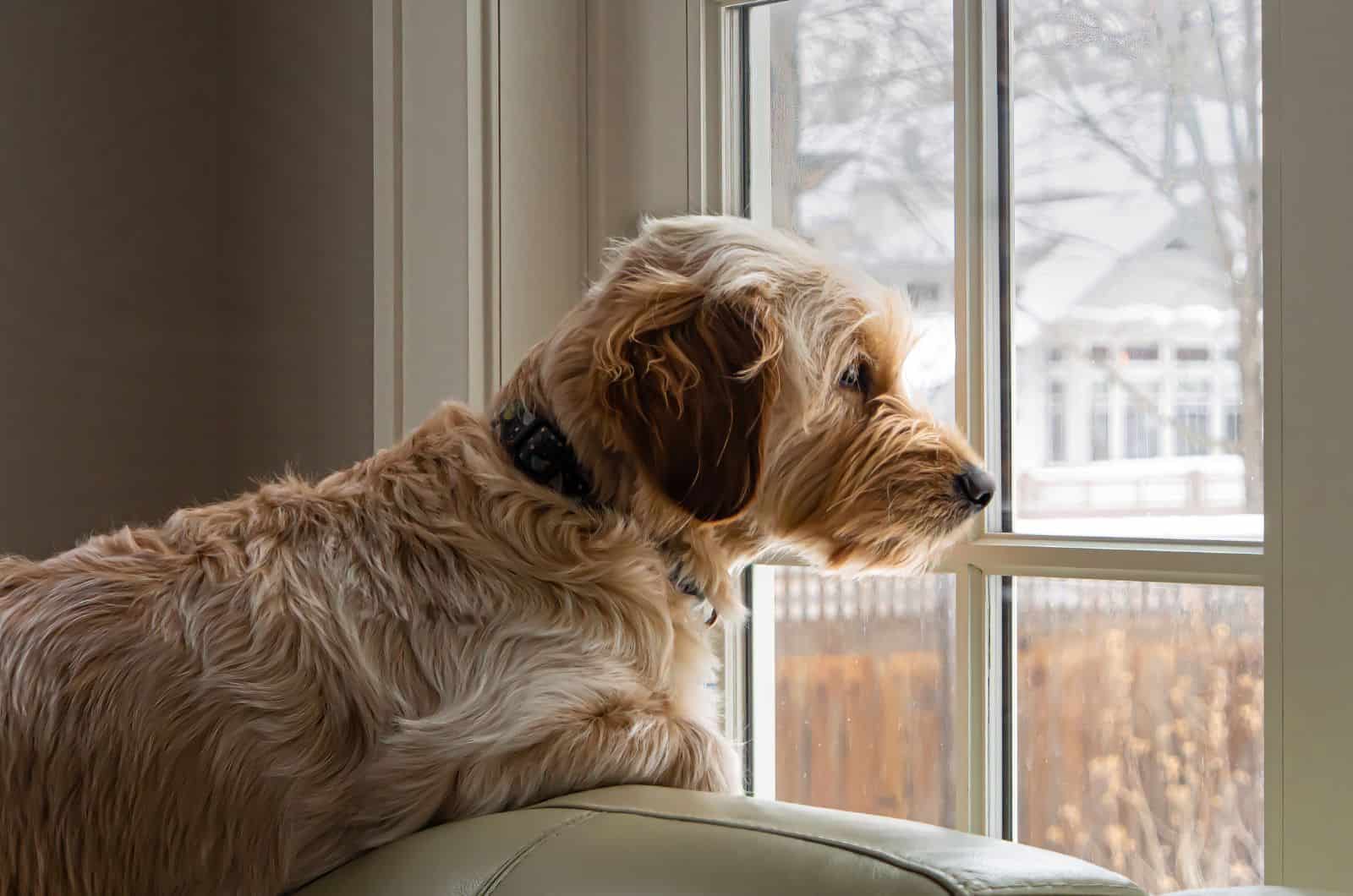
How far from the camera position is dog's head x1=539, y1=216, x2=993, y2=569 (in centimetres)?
106

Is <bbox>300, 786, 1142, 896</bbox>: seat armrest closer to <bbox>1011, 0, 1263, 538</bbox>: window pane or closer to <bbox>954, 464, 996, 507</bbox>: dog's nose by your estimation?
<bbox>954, 464, 996, 507</bbox>: dog's nose

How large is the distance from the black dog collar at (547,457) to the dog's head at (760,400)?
22 millimetres

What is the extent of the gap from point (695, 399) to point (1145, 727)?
634mm

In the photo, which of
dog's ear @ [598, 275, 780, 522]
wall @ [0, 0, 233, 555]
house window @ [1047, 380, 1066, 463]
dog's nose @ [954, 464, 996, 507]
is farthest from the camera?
wall @ [0, 0, 233, 555]

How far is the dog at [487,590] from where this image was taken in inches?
36.4

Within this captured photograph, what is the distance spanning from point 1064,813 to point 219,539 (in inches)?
36.3

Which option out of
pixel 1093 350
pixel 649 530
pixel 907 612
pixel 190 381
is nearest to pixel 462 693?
pixel 649 530

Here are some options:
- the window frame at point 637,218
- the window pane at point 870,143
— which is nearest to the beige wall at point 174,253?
the window frame at point 637,218

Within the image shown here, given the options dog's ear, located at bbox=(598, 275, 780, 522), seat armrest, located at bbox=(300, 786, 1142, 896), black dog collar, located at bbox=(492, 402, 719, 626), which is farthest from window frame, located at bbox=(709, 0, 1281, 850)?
seat armrest, located at bbox=(300, 786, 1142, 896)

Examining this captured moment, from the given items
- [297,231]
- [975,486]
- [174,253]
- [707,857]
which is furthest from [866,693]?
[174,253]

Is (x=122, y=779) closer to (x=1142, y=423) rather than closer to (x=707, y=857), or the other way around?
(x=707, y=857)

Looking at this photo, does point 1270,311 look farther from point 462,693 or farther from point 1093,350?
point 462,693

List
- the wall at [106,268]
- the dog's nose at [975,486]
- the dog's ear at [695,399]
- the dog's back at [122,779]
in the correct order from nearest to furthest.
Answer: the dog's back at [122,779] → the dog's ear at [695,399] → the dog's nose at [975,486] → the wall at [106,268]

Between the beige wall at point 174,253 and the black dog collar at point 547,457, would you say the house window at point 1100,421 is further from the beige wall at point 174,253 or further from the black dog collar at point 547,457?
the beige wall at point 174,253
